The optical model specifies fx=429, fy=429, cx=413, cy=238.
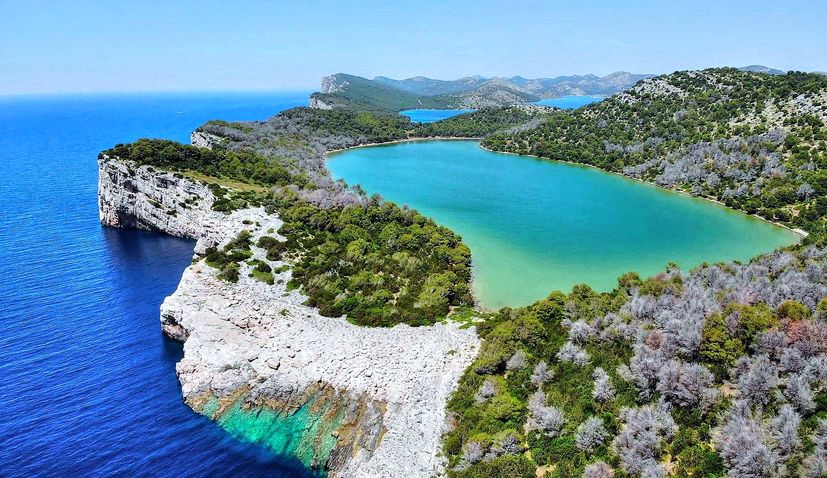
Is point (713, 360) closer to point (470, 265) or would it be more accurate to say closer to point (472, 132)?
point (470, 265)

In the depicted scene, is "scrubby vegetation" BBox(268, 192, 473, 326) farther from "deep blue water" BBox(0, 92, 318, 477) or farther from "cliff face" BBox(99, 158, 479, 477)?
"deep blue water" BBox(0, 92, 318, 477)

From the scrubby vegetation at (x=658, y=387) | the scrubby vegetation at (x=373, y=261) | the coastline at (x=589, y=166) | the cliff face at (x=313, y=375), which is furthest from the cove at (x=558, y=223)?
the cliff face at (x=313, y=375)

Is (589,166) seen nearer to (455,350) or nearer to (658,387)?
(455,350)

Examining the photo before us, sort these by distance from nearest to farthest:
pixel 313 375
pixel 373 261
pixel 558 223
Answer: pixel 313 375
pixel 373 261
pixel 558 223

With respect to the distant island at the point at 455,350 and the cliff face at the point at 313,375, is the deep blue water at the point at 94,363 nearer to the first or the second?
the cliff face at the point at 313,375

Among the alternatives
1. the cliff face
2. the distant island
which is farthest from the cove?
the cliff face

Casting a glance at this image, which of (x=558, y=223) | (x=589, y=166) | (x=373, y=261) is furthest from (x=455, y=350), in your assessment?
(x=589, y=166)
